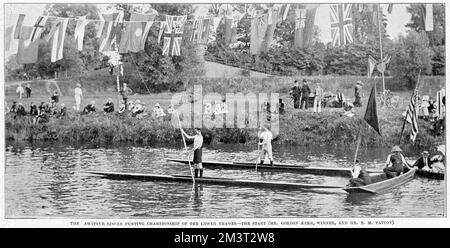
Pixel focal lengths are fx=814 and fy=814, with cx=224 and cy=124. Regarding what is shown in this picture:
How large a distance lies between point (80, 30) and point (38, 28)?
92 cm

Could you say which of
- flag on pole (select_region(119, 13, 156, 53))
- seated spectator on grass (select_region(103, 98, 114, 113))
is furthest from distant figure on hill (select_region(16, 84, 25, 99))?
flag on pole (select_region(119, 13, 156, 53))

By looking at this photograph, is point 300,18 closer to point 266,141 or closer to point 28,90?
point 266,141

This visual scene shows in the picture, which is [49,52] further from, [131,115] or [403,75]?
[403,75]

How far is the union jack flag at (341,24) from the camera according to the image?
706 inches

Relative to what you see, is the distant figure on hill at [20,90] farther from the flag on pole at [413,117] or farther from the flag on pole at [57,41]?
the flag on pole at [413,117]

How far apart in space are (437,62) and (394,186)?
2928 millimetres

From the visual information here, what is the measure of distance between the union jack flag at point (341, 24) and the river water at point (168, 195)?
103 inches

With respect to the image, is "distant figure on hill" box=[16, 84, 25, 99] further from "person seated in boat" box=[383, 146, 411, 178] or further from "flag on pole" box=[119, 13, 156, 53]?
"person seated in boat" box=[383, 146, 411, 178]

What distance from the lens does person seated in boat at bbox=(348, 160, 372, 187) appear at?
17.0 m

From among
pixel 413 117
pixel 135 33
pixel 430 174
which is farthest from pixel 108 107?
pixel 430 174

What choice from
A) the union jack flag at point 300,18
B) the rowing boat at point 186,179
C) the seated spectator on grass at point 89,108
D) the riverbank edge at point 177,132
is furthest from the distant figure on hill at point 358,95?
the seated spectator on grass at point 89,108

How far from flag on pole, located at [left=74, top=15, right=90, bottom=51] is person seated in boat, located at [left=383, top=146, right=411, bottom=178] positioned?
7313 mm

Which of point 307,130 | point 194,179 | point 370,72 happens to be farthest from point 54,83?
point 370,72

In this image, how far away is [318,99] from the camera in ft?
62.6
